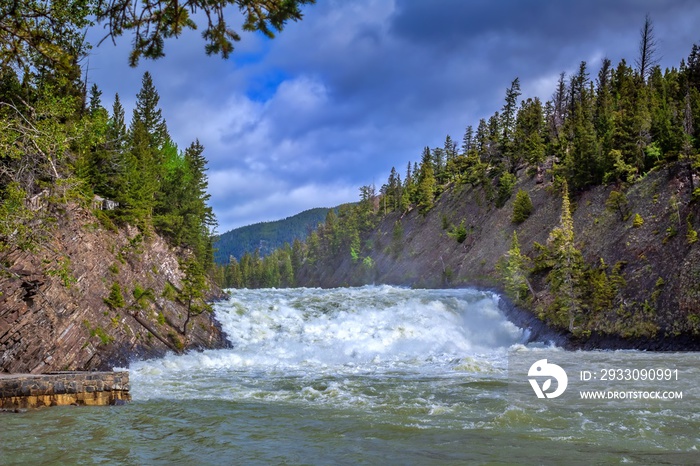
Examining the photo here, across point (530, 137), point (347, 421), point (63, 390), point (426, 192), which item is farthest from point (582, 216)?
point (426, 192)

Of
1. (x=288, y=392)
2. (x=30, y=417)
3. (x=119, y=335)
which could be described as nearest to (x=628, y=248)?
(x=288, y=392)

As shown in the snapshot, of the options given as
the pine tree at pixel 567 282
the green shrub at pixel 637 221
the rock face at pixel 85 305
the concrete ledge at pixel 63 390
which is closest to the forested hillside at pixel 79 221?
the rock face at pixel 85 305

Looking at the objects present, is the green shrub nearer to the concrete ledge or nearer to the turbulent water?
the turbulent water

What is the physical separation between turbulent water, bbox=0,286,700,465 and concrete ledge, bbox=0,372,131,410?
784 millimetres

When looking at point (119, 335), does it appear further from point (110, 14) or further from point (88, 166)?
point (110, 14)

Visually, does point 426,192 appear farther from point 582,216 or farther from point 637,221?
point 637,221

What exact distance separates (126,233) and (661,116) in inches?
1549

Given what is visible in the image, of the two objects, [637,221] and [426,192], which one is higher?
[426,192]

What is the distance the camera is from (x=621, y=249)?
30.5 metres

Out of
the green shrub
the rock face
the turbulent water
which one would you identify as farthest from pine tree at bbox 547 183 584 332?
the rock face

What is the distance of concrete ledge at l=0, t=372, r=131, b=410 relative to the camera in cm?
1322

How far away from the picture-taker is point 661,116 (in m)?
37.8

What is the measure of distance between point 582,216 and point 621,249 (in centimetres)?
859

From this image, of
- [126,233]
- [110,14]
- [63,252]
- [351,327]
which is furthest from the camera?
[351,327]
